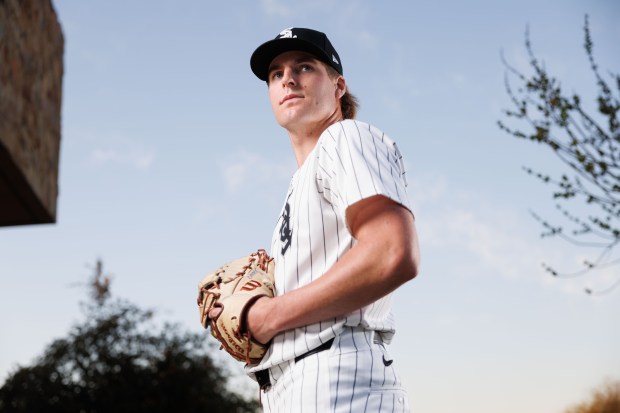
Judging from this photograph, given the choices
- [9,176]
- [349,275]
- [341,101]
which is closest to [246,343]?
[349,275]

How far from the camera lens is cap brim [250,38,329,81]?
110 inches

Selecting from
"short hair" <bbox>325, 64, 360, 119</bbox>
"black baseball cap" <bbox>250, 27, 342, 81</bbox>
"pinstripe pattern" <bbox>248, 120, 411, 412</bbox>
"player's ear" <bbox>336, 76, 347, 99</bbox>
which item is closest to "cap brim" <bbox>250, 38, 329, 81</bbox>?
"black baseball cap" <bbox>250, 27, 342, 81</bbox>

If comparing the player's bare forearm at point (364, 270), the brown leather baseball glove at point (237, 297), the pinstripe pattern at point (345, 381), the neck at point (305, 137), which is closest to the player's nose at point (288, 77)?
the neck at point (305, 137)

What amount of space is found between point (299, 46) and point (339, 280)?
115cm

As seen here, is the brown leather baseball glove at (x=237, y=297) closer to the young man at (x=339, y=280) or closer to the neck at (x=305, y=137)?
the young man at (x=339, y=280)

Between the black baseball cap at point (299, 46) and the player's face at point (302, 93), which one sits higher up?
the black baseball cap at point (299, 46)

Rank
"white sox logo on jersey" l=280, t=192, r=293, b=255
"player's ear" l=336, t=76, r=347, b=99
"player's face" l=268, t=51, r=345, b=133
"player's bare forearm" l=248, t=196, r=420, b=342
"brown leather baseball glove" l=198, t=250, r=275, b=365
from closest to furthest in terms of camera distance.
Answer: "player's bare forearm" l=248, t=196, r=420, b=342, "brown leather baseball glove" l=198, t=250, r=275, b=365, "white sox logo on jersey" l=280, t=192, r=293, b=255, "player's face" l=268, t=51, r=345, b=133, "player's ear" l=336, t=76, r=347, b=99

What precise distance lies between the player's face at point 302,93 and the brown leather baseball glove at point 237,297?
1.77 feet

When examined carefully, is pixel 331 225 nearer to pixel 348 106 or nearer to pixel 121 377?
pixel 348 106

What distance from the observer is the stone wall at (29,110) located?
5.60 feet

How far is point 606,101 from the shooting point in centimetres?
612

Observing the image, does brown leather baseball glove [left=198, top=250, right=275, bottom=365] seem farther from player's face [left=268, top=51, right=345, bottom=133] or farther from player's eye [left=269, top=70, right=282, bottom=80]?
player's eye [left=269, top=70, right=282, bottom=80]

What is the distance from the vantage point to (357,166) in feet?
7.04

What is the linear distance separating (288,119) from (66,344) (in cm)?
1723
